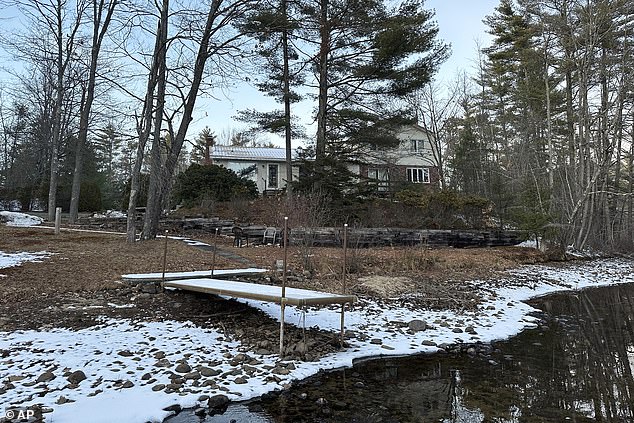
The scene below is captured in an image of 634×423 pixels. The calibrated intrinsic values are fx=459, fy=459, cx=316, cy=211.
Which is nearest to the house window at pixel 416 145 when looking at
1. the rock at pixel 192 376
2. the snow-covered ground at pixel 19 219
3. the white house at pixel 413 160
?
the white house at pixel 413 160

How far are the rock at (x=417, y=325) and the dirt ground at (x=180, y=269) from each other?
1.50m

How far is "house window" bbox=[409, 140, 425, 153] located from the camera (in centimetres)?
3331

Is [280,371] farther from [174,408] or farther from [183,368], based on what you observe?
[174,408]

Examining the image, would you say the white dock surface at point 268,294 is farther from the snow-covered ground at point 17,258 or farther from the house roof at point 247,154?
the house roof at point 247,154

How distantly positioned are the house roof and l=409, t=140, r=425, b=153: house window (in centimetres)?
943

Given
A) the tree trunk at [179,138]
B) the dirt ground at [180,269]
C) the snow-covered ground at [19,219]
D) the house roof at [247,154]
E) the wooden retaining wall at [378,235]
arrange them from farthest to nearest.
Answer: the house roof at [247,154] < the snow-covered ground at [19,219] < the wooden retaining wall at [378,235] < the tree trunk at [179,138] < the dirt ground at [180,269]

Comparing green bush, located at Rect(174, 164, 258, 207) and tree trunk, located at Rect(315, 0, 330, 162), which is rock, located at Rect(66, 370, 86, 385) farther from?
green bush, located at Rect(174, 164, 258, 207)

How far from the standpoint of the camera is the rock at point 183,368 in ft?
15.3

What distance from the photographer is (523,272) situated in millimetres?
13703

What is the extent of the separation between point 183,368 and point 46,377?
1225 millimetres

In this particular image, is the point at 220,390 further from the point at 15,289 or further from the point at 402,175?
the point at 402,175

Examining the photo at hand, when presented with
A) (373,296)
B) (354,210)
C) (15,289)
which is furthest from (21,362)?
(354,210)

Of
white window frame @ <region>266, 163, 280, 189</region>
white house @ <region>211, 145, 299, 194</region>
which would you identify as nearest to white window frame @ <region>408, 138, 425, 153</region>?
white house @ <region>211, 145, 299, 194</region>

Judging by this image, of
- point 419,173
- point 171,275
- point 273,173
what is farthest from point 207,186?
point 419,173
